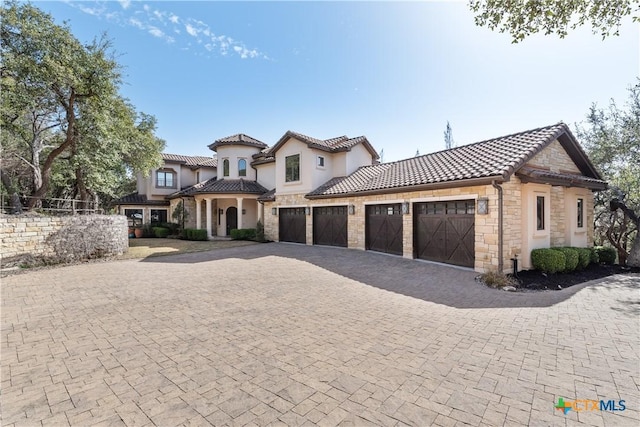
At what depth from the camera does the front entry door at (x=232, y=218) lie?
975 inches

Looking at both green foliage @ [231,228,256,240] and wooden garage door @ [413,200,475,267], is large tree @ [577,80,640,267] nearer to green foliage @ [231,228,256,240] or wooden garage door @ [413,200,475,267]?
wooden garage door @ [413,200,475,267]

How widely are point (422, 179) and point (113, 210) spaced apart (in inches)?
1334

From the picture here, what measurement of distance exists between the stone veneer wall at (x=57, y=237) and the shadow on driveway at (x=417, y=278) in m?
2.58

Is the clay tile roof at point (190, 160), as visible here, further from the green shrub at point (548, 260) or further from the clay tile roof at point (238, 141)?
the green shrub at point (548, 260)

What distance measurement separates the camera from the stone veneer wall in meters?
11.2

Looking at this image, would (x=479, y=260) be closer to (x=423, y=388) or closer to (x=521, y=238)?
(x=521, y=238)

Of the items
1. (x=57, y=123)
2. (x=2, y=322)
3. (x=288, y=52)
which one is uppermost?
(x=288, y=52)

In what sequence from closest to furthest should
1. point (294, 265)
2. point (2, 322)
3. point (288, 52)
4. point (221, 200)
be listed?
point (2, 322) → point (294, 265) → point (288, 52) → point (221, 200)

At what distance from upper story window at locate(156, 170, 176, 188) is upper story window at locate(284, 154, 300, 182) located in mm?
15821

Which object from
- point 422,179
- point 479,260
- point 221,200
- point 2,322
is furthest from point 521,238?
point 221,200

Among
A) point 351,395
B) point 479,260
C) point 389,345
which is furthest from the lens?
point 479,260

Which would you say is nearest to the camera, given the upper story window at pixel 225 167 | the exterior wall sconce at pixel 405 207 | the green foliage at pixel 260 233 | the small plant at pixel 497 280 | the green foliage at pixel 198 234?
the small plant at pixel 497 280

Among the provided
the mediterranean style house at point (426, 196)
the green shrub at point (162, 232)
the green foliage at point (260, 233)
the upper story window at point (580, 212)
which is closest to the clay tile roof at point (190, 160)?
the mediterranean style house at point (426, 196)

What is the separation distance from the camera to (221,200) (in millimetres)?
24766
